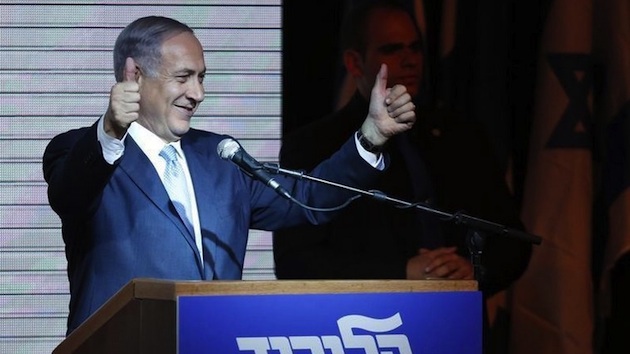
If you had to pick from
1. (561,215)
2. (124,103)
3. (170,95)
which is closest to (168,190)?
(170,95)

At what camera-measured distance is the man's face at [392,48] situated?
14.5ft

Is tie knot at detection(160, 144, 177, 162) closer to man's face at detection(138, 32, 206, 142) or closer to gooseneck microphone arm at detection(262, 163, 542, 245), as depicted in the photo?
man's face at detection(138, 32, 206, 142)

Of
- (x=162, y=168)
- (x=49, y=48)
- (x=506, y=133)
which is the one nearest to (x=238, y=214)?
(x=162, y=168)

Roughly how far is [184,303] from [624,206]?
2776mm

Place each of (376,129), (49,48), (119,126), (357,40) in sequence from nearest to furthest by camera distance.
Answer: (119,126) < (376,129) < (49,48) < (357,40)

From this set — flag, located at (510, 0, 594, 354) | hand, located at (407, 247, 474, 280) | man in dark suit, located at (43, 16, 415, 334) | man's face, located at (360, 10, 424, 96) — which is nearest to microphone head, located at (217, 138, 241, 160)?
man in dark suit, located at (43, 16, 415, 334)

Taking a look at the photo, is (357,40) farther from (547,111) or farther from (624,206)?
(624,206)

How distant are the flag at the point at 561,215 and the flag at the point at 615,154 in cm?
8

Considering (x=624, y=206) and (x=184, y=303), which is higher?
(x=184, y=303)

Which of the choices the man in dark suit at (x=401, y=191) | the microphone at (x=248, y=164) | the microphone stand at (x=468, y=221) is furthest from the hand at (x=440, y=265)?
the microphone at (x=248, y=164)

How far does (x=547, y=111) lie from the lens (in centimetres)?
455

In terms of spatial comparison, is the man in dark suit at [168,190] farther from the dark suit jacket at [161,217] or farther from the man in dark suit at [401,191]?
the man in dark suit at [401,191]

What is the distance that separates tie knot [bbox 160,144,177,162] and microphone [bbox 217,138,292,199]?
807 millimetres

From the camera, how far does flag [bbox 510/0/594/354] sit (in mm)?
4531
